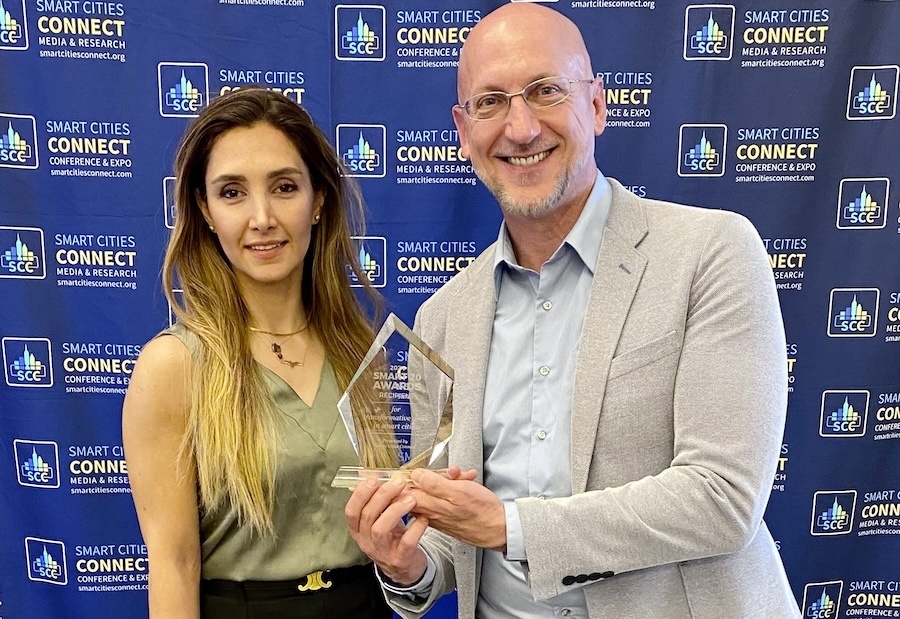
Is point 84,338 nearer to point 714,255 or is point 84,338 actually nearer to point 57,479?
point 57,479

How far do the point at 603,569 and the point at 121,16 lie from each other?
2624 mm

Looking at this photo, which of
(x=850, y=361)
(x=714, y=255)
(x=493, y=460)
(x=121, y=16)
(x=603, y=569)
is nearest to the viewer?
(x=603, y=569)

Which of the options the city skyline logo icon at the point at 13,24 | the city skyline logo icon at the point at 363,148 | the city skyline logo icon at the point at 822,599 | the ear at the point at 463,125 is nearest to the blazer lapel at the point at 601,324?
the ear at the point at 463,125

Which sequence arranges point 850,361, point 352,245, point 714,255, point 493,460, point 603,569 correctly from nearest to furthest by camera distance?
point 603,569, point 714,255, point 493,460, point 352,245, point 850,361

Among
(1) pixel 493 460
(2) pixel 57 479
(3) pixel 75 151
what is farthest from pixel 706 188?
(2) pixel 57 479

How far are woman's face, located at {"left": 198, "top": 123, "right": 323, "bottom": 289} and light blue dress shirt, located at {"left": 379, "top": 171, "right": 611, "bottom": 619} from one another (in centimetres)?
57

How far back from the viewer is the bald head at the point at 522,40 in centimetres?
161

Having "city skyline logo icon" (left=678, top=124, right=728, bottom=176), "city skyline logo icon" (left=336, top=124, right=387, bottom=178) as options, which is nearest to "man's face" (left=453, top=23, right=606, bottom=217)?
"city skyline logo icon" (left=336, top=124, right=387, bottom=178)

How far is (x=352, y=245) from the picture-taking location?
1970mm

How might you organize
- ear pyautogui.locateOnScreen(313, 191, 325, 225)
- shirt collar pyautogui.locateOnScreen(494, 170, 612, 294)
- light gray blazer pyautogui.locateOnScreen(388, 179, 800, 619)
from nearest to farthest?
light gray blazer pyautogui.locateOnScreen(388, 179, 800, 619) < shirt collar pyautogui.locateOnScreen(494, 170, 612, 294) < ear pyautogui.locateOnScreen(313, 191, 325, 225)

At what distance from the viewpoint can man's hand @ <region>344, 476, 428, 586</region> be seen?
1.38 metres

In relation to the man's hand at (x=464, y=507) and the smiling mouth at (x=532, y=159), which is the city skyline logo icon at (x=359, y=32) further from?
the man's hand at (x=464, y=507)

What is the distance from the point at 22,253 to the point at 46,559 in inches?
50.6

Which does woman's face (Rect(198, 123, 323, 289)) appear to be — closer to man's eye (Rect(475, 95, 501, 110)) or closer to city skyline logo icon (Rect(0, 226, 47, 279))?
man's eye (Rect(475, 95, 501, 110))
